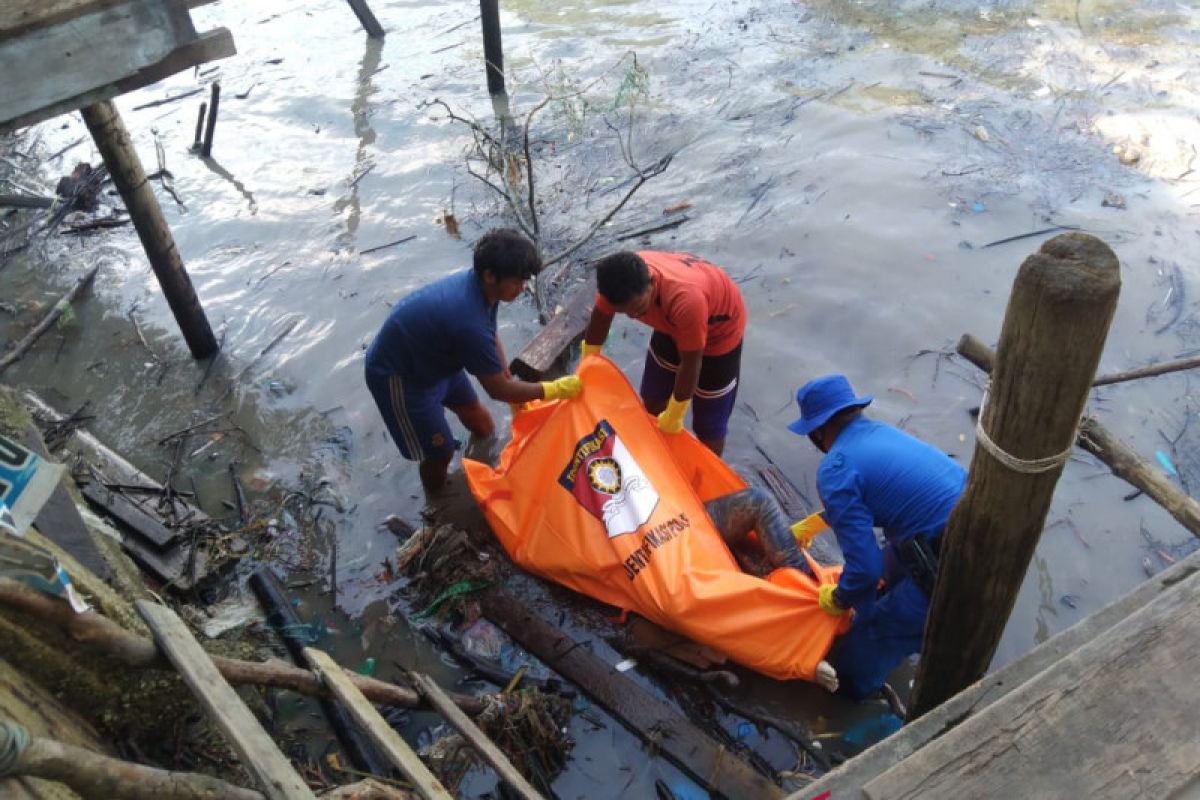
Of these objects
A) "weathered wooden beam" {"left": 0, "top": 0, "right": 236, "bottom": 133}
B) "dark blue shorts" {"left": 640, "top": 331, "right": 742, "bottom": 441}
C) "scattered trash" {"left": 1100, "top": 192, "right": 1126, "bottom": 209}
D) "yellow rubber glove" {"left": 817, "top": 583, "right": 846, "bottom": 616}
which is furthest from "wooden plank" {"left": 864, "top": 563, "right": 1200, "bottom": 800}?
"scattered trash" {"left": 1100, "top": 192, "right": 1126, "bottom": 209}

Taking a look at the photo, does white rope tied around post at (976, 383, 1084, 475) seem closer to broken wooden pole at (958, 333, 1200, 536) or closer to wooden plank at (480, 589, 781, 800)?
broken wooden pole at (958, 333, 1200, 536)

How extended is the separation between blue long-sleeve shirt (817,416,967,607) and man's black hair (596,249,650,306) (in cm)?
123

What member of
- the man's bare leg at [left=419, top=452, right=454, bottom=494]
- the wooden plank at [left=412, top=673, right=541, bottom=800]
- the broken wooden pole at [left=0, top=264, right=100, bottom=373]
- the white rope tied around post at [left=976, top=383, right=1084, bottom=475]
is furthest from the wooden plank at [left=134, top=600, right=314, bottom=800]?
the broken wooden pole at [left=0, top=264, right=100, bottom=373]

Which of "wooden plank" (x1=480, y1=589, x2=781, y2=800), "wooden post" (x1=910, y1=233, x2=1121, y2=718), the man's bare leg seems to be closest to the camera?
"wooden post" (x1=910, y1=233, x2=1121, y2=718)

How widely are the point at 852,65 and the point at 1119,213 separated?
3920mm

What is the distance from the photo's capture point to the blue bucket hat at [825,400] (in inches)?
130

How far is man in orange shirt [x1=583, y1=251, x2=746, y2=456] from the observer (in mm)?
3834

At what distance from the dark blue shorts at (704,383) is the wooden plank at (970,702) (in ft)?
8.25

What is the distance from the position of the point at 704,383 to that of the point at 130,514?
11.1 feet

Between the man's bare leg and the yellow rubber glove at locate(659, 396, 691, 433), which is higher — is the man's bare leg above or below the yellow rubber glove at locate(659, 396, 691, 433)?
below

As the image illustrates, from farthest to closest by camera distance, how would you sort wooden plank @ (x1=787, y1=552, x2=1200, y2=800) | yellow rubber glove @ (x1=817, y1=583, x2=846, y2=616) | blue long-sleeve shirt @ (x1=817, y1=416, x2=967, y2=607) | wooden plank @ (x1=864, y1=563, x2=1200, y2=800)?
1. yellow rubber glove @ (x1=817, y1=583, x2=846, y2=616)
2. blue long-sleeve shirt @ (x1=817, y1=416, x2=967, y2=607)
3. wooden plank @ (x1=787, y1=552, x2=1200, y2=800)
4. wooden plank @ (x1=864, y1=563, x2=1200, y2=800)

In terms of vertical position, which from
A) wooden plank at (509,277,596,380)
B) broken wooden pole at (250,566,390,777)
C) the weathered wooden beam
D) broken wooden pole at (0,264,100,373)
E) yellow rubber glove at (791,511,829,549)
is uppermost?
the weathered wooden beam

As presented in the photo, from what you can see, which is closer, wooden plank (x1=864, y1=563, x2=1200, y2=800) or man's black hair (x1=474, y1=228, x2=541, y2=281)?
wooden plank (x1=864, y1=563, x2=1200, y2=800)

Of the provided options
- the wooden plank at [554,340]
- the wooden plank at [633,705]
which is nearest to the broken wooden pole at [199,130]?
the wooden plank at [554,340]
